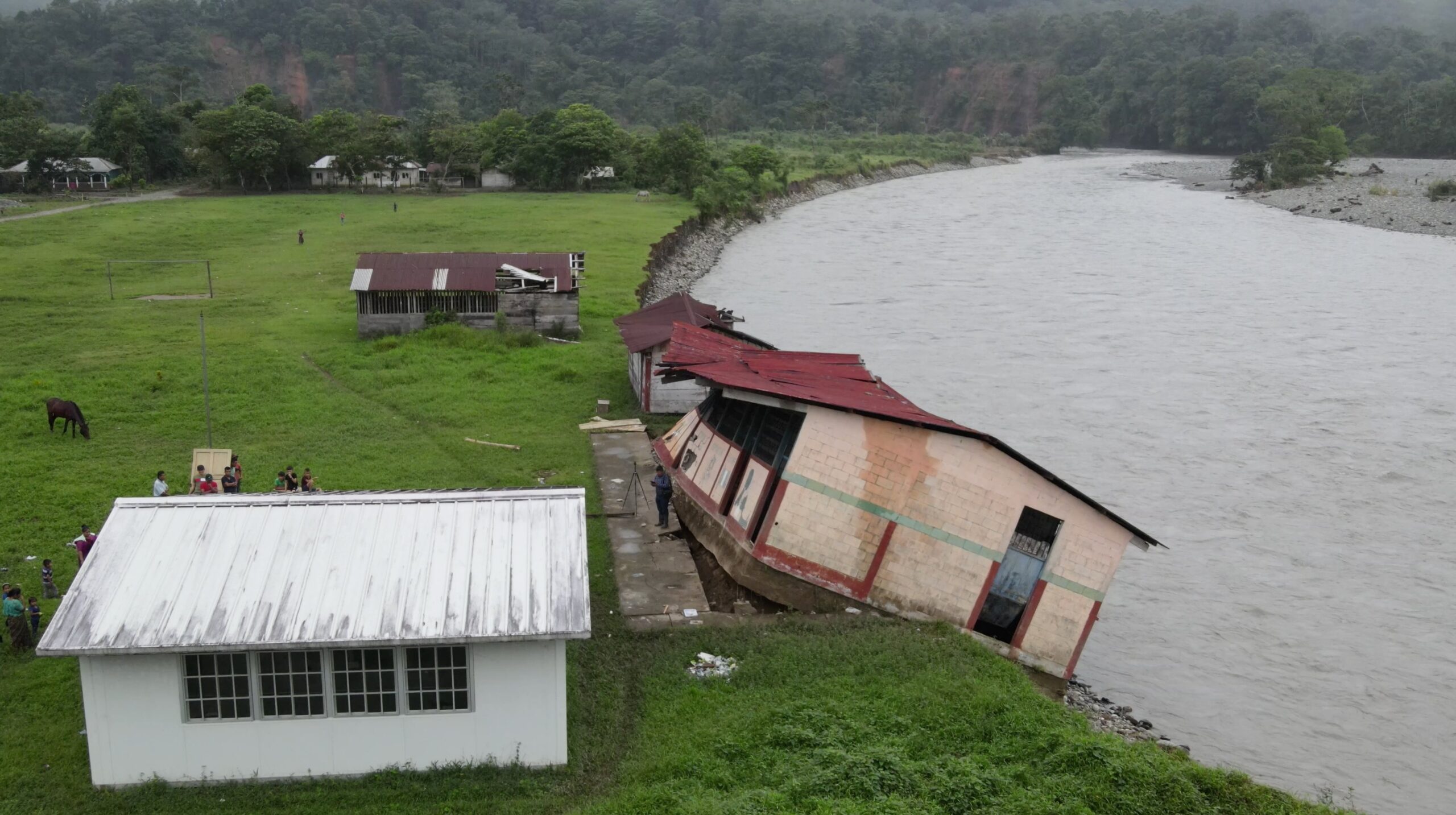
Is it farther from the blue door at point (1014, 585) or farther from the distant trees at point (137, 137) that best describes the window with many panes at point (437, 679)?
the distant trees at point (137, 137)

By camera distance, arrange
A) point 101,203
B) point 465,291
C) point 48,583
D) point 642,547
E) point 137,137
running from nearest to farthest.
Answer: point 48,583
point 642,547
point 465,291
point 101,203
point 137,137

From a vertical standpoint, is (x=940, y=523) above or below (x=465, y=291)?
below

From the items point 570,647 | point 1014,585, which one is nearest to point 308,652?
point 570,647

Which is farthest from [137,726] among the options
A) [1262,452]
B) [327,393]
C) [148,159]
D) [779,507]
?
[148,159]

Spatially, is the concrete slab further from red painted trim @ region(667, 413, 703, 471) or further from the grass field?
red painted trim @ region(667, 413, 703, 471)

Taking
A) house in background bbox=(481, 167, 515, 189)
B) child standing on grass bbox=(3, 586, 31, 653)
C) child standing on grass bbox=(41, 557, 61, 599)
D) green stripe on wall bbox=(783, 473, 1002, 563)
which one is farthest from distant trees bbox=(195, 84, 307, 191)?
green stripe on wall bbox=(783, 473, 1002, 563)

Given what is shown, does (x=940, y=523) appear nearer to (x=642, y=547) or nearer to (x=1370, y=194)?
Result: (x=642, y=547)
